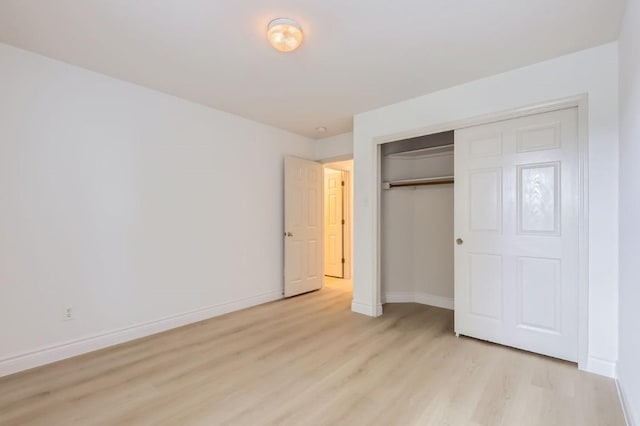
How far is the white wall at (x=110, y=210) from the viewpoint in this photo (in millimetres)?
2396

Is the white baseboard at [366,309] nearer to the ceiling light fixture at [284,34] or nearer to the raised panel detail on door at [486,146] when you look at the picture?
the raised panel detail on door at [486,146]

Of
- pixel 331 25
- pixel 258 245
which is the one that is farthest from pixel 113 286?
pixel 331 25

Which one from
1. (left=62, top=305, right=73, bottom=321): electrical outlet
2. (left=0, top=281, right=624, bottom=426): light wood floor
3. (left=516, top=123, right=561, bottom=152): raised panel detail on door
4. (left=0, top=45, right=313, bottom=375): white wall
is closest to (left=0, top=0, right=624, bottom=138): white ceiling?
(left=0, top=45, right=313, bottom=375): white wall

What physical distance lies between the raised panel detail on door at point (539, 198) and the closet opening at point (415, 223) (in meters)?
1.32

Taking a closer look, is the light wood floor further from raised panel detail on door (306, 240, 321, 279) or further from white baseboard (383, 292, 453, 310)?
raised panel detail on door (306, 240, 321, 279)

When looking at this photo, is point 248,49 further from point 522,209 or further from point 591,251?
point 591,251

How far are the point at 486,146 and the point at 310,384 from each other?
2.55 metres

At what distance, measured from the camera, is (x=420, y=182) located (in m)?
3.98

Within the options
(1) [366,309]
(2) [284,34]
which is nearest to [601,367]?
(1) [366,309]

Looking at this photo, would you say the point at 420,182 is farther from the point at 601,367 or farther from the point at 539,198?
the point at 601,367

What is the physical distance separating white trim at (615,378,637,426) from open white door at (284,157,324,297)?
11.2ft

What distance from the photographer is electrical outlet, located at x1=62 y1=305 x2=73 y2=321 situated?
2.59 metres

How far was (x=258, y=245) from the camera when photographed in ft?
13.8

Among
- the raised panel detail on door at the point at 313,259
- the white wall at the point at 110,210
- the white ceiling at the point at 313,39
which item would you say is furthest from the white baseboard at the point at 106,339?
the white ceiling at the point at 313,39
